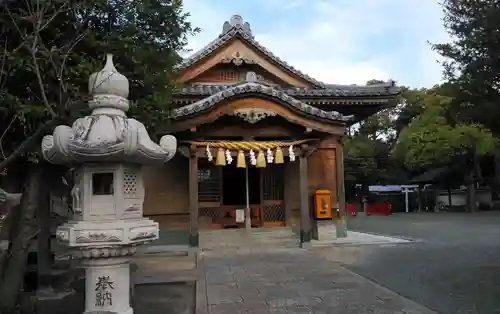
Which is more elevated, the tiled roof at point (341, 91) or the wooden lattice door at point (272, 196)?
the tiled roof at point (341, 91)

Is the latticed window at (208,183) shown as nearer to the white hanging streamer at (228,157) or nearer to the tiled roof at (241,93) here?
the white hanging streamer at (228,157)

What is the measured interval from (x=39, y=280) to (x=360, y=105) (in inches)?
446

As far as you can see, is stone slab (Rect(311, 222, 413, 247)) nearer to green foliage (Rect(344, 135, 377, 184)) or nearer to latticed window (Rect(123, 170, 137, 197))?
latticed window (Rect(123, 170, 137, 197))

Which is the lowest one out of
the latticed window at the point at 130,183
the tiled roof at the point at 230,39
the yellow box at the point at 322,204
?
the yellow box at the point at 322,204

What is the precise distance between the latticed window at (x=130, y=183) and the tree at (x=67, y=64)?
107 cm

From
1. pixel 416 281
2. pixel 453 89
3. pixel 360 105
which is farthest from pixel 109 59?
pixel 360 105

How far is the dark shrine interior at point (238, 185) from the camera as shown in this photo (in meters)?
14.1

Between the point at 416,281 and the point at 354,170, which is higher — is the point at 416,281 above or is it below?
below

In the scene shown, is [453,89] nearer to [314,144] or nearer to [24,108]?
[314,144]

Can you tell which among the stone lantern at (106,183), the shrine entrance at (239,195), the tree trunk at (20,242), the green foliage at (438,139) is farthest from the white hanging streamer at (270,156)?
the green foliage at (438,139)

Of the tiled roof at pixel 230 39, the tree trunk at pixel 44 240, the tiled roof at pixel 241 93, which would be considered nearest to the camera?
the tree trunk at pixel 44 240

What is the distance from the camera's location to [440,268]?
28.9ft

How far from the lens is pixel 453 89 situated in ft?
23.7

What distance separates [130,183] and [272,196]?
9.19 meters
